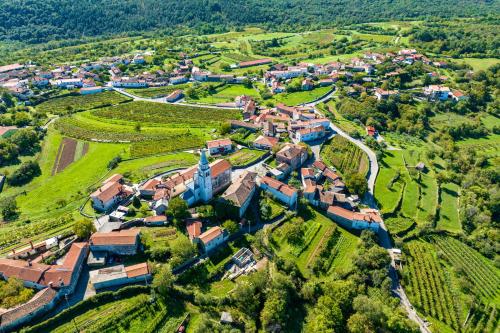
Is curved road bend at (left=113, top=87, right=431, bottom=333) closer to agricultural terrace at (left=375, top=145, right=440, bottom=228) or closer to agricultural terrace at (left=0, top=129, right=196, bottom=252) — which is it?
agricultural terrace at (left=375, top=145, right=440, bottom=228)

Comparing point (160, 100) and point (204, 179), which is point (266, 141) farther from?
point (160, 100)

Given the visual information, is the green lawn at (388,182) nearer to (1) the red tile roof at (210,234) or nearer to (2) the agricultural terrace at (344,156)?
(2) the agricultural terrace at (344,156)

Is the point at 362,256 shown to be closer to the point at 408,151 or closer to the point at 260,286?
the point at 260,286

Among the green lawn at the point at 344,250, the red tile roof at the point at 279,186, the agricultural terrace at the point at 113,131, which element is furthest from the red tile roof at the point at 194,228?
the agricultural terrace at the point at 113,131

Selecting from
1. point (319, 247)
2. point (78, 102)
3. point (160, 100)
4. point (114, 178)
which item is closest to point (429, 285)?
point (319, 247)

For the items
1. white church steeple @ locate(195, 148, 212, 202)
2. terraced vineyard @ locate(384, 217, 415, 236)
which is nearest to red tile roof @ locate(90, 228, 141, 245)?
white church steeple @ locate(195, 148, 212, 202)

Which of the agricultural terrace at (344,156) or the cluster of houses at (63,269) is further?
the agricultural terrace at (344,156)
